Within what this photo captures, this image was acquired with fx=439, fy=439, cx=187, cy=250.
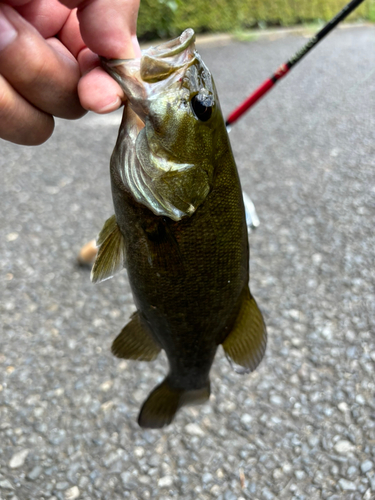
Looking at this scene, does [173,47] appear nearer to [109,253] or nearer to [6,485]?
[109,253]

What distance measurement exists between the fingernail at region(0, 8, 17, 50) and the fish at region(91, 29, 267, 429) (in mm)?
202

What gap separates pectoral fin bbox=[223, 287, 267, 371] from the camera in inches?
A: 46.3

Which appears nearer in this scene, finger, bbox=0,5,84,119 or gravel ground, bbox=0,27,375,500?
finger, bbox=0,5,84,119

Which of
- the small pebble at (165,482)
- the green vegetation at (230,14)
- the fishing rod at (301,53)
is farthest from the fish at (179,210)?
the green vegetation at (230,14)

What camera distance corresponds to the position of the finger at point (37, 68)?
3.16 feet

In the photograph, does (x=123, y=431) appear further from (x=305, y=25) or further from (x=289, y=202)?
→ (x=305, y=25)

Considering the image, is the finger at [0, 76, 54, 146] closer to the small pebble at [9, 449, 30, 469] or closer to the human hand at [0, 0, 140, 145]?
the human hand at [0, 0, 140, 145]

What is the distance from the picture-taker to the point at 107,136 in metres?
4.32

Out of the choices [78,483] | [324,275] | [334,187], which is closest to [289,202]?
[334,187]

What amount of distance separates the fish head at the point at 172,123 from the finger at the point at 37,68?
13 centimetres

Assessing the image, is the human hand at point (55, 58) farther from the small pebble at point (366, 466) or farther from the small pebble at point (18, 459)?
the small pebble at point (366, 466)

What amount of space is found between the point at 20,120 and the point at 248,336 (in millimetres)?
813

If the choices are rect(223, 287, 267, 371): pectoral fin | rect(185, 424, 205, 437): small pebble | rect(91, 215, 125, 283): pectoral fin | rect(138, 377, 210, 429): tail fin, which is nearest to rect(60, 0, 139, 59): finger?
rect(91, 215, 125, 283): pectoral fin

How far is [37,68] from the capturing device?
101 cm
